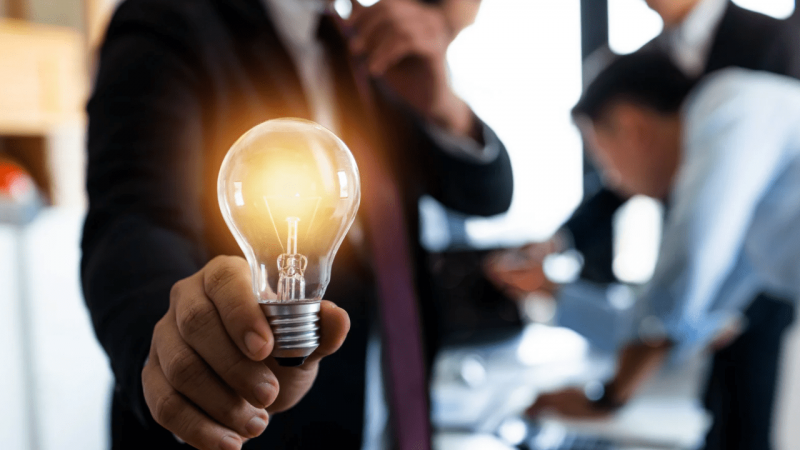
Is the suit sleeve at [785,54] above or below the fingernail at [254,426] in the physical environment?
above

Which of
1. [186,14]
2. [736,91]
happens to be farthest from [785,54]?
[186,14]

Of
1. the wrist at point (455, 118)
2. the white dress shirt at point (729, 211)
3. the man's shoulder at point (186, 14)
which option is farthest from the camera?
the white dress shirt at point (729, 211)

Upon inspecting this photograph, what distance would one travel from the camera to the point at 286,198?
0.14m

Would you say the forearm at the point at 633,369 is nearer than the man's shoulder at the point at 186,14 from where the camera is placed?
No

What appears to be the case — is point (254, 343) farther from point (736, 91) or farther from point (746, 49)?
point (746, 49)

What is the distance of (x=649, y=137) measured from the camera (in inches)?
38.4

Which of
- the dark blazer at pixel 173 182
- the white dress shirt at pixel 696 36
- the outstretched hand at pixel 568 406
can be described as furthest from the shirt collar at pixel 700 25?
the dark blazer at pixel 173 182

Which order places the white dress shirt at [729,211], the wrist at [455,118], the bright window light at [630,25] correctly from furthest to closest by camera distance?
1. the bright window light at [630,25]
2. the white dress shirt at [729,211]
3. the wrist at [455,118]

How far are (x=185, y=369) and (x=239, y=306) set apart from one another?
0.02m

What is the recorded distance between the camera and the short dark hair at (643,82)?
98 centimetres

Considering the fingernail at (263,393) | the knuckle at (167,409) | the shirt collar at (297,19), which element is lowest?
the knuckle at (167,409)

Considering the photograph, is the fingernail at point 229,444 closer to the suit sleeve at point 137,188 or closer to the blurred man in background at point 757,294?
the suit sleeve at point 137,188

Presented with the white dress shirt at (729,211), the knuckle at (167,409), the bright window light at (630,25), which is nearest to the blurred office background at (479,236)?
the bright window light at (630,25)

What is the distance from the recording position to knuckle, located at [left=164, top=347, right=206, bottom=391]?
12cm
